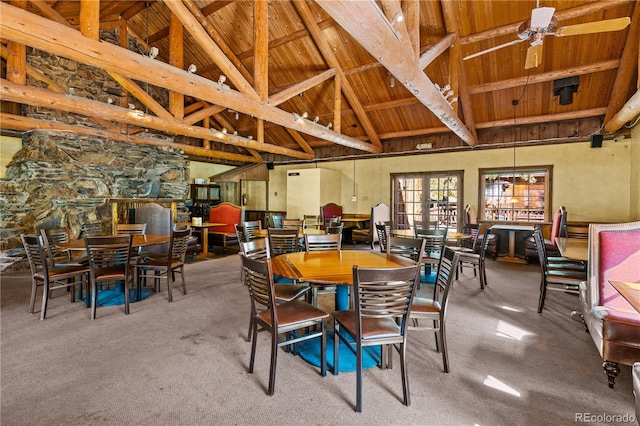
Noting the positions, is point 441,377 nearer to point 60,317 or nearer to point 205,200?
Result: point 60,317

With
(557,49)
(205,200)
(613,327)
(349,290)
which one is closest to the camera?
(613,327)

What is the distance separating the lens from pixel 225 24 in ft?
21.4

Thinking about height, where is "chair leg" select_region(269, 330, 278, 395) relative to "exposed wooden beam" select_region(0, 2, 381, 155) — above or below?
below

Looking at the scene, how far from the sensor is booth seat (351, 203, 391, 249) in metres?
7.53

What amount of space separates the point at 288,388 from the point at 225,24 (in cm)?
712

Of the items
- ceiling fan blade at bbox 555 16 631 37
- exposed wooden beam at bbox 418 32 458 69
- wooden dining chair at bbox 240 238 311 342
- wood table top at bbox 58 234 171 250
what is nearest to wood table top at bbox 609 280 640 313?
wooden dining chair at bbox 240 238 311 342

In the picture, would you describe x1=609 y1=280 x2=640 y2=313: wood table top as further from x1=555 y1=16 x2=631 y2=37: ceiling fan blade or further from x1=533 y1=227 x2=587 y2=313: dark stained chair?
x1=555 y1=16 x2=631 y2=37: ceiling fan blade

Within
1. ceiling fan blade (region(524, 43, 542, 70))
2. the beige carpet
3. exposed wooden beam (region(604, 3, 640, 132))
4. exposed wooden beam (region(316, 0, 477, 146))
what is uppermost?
→ exposed wooden beam (region(604, 3, 640, 132))

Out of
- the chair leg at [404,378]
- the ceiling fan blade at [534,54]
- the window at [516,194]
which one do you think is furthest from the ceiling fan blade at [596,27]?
the window at [516,194]

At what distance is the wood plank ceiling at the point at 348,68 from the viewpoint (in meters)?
3.34

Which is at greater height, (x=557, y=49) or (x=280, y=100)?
(x=557, y=49)

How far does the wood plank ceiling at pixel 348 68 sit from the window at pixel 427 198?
86 centimetres

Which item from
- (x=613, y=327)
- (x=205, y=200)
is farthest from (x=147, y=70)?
(x=205, y=200)

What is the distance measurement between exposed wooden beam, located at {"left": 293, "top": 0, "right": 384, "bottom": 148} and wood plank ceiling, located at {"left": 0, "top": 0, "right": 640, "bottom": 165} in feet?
0.10
